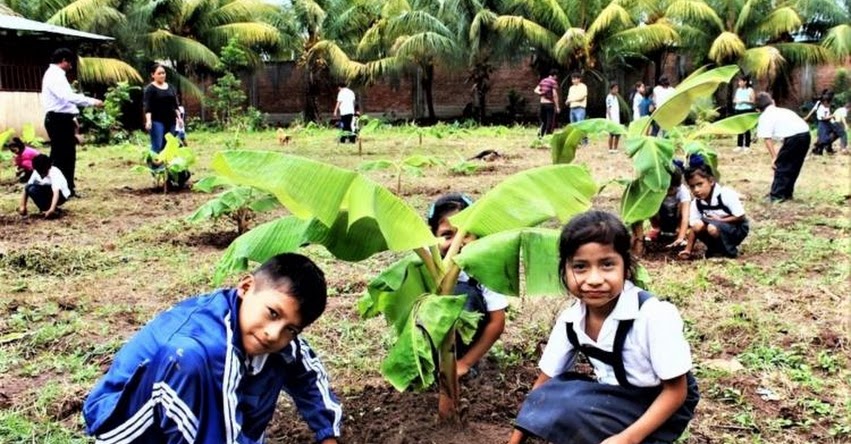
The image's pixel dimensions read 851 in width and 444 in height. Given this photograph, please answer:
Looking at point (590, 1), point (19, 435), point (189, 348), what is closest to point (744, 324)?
point (189, 348)

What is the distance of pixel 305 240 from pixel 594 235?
2.77ft

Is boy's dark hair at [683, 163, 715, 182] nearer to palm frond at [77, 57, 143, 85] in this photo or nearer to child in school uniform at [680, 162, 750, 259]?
child in school uniform at [680, 162, 750, 259]

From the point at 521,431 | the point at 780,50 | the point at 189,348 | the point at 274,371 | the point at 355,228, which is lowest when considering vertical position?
the point at 521,431

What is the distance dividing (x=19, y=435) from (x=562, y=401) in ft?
6.38

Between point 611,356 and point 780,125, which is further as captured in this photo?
point 780,125

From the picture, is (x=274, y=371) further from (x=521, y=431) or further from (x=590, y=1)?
(x=590, y=1)

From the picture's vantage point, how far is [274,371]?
2170 mm

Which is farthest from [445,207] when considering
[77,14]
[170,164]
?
[77,14]

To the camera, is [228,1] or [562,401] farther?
[228,1]

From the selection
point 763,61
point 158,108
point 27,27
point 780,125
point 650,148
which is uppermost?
point 27,27

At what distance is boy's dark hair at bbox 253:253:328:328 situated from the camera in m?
1.96

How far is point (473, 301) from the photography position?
111 inches

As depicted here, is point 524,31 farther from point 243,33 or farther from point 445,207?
point 445,207

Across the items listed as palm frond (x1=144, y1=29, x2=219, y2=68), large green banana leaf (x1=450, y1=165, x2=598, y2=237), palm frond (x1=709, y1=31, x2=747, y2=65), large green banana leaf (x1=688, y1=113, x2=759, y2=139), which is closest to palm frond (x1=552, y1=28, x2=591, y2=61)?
palm frond (x1=709, y1=31, x2=747, y2=65)
